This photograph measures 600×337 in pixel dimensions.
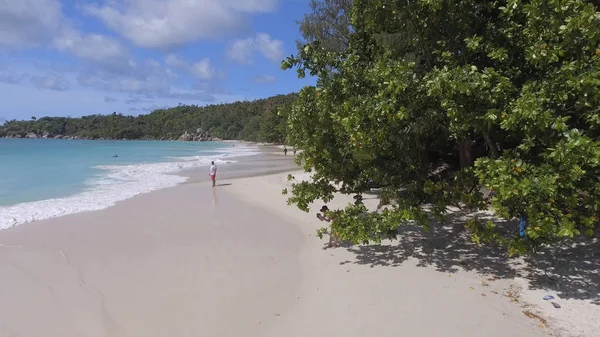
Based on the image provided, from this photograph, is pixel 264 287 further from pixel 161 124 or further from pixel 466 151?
pixel 161 124

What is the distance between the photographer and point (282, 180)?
821 inches

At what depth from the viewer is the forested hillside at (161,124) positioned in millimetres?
139125

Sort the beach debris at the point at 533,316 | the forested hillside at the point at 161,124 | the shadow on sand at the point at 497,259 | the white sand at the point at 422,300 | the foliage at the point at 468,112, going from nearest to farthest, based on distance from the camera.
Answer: the foliage at the point at 468,112 → the white sand at the point at 422,300 → the beach debris at the point at 533,316 → the shadow on sand at the point at 497,259 → the forested hillside at the point at 161,124

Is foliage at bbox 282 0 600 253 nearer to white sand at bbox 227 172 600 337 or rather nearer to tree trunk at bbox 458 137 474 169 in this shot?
tree trunk at bbox 458 137 474 169

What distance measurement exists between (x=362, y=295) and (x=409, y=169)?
7.74 feet

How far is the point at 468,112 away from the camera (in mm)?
5293

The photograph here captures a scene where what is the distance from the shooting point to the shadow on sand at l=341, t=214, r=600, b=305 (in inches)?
253

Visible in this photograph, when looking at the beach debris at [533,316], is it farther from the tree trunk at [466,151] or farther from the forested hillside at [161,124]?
the forested hillside at [161,124]

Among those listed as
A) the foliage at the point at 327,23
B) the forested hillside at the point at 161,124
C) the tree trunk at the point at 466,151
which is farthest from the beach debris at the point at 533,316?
the forested hillside at the point at 161,124

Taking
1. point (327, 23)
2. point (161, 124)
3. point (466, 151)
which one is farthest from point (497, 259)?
point (161, 124)

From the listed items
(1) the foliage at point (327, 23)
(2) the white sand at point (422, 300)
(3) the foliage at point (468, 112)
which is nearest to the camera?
(3) the foliage at point (468, 112)

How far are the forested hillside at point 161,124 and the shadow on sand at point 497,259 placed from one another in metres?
108

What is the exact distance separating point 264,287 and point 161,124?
548 feet

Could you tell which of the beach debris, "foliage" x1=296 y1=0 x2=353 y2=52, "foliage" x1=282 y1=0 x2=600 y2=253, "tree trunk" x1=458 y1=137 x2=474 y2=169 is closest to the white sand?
the beach debris
